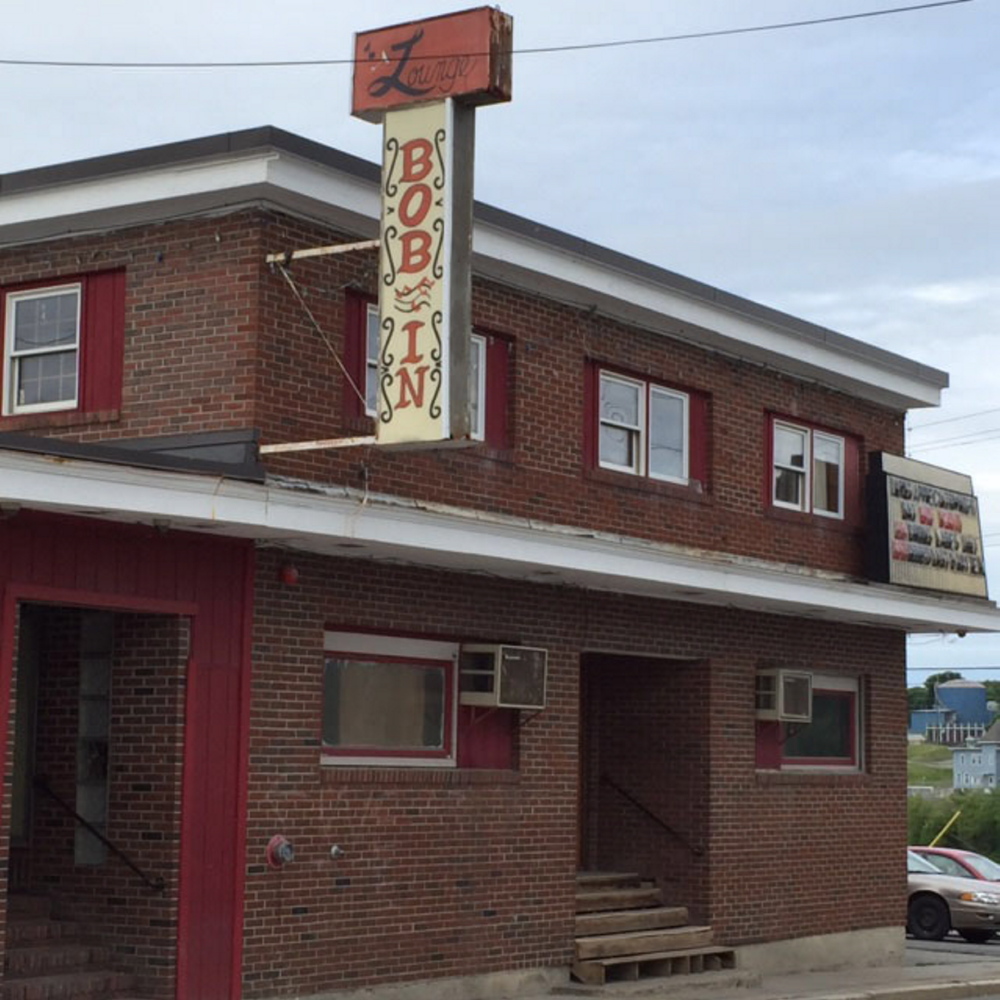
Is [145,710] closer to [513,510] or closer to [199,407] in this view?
[199,407]

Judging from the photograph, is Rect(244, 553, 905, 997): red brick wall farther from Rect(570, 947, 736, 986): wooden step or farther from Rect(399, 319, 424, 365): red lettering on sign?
Rect(399, 319, 424, 365): red lettering on sign

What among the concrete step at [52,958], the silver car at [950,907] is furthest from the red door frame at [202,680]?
the silver car at [950,907]

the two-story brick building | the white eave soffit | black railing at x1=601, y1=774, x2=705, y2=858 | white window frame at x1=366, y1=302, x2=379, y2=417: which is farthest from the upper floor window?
white window frame at x1=366, y1=302, x2=379, y2=417

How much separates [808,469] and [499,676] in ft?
20.9

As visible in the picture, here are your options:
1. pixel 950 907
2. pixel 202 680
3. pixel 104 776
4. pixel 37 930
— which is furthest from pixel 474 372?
pixel 950 907

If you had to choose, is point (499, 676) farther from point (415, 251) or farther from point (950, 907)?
point (950, 907)

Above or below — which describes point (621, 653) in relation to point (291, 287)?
below

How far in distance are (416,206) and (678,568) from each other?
5.46 meters

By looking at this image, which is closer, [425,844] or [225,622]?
[225,622]

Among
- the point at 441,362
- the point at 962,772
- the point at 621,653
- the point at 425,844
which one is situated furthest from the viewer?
the point at 962,772

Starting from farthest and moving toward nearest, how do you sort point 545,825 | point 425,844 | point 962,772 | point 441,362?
point 962,772
point 545,825
point 425,844
point 441,362

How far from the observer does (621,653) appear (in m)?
19.8

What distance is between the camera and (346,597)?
16.5 m

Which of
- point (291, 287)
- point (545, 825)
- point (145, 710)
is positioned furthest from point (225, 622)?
point (545, 825)
